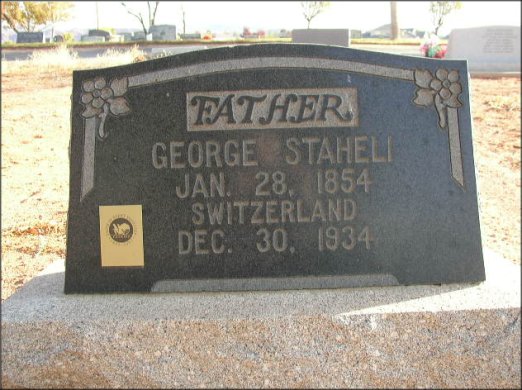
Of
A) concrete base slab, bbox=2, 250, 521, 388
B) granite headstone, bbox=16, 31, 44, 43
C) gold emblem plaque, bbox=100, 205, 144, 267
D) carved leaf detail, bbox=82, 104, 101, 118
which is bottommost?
concrete base slab, bbox=2, 250, 521, 388

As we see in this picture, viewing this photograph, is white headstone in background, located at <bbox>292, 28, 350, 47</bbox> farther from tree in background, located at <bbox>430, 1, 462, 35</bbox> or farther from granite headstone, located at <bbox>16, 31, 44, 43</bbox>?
tree in background, located at <bbox>430, 1, 462, 35</bbox>

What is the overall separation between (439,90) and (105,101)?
5.22 ft

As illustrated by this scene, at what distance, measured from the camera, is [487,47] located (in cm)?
1800

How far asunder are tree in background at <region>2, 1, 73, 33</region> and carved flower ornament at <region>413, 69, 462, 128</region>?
122ft

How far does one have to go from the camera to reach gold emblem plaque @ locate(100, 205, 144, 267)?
3244 millimetres

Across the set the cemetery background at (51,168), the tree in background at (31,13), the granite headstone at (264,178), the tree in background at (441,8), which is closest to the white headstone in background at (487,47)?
the cemetery background at (51,168)

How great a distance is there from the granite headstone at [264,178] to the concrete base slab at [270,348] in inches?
14.5

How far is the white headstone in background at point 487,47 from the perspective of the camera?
17797 millimetres

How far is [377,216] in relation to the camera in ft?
10.7

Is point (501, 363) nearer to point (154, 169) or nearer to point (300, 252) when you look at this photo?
point (300, 252)

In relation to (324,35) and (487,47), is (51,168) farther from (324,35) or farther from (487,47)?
(487,47)

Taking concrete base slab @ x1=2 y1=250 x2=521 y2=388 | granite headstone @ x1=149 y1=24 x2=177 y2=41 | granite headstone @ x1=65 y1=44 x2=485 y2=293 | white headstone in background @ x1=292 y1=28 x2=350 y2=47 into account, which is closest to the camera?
concrete base slab @ x1=2 y1=250 x2=521 y2=388

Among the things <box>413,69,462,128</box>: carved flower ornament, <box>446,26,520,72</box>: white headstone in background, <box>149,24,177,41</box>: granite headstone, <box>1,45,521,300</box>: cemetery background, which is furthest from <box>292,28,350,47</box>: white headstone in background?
<box>149,24,177,41</box>: granite headstone

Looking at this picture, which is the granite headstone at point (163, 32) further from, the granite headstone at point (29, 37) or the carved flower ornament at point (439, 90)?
the carved flower ornament at point (439, 90)
